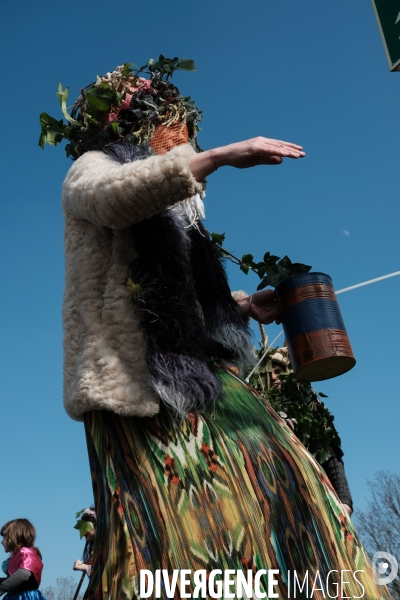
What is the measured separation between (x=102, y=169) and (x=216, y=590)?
109 centimetres

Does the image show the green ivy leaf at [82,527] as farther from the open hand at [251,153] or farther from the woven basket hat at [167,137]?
the open hand at [251,153]

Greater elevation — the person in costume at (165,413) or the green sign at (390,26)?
the green sign at (390,26)

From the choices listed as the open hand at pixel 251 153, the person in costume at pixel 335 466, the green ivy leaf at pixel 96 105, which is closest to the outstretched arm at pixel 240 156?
the open hand at pixel 251 153

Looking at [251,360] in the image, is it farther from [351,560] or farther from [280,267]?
[351,560]

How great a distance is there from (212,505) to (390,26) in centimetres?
162

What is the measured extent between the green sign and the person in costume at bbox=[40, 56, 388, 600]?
24.6 inches

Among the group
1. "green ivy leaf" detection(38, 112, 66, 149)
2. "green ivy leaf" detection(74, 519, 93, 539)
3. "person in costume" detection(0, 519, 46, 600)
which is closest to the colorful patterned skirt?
"green ivy leaf" detection(74, 519, 93, 539)

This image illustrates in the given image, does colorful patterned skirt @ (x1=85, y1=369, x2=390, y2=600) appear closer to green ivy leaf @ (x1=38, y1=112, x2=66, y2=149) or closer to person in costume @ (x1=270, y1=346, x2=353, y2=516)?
green ivy leaf @ (x1=38, y1=112, x2=66, y2=149)

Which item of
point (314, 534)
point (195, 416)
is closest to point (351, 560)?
point (314, 534)

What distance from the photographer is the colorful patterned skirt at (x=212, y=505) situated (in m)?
1.80

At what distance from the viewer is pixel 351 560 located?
195 centimetres

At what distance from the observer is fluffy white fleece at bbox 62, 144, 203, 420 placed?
1891 mm

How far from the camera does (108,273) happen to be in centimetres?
209

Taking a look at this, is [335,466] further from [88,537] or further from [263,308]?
[263,308]
